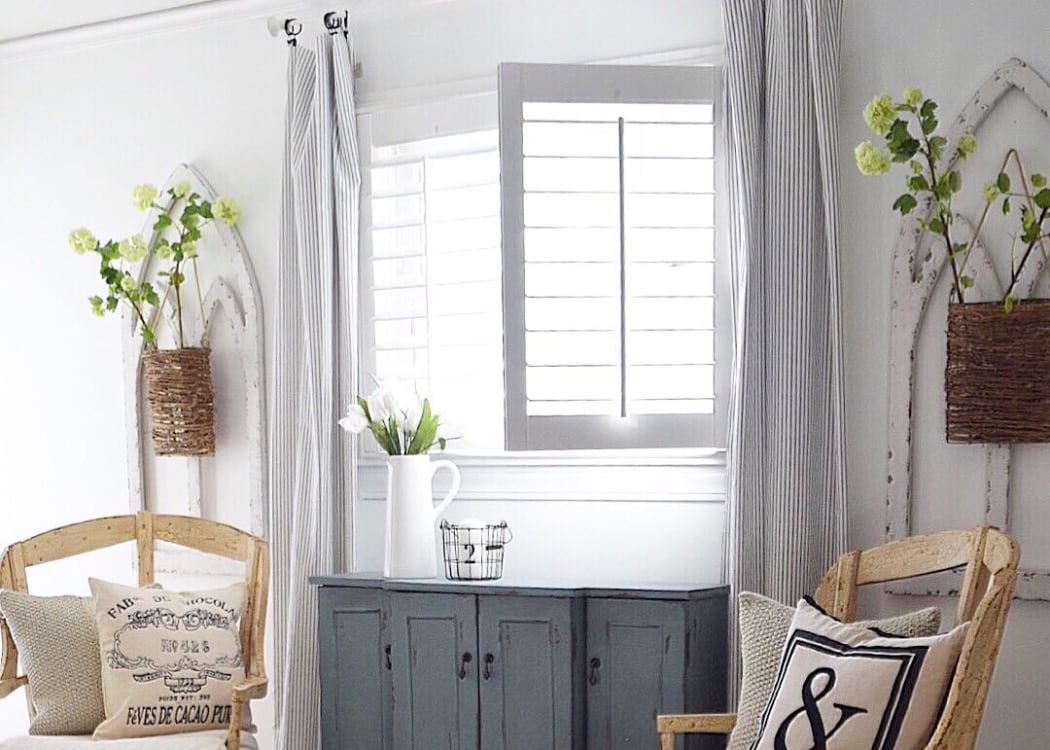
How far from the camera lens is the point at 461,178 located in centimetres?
367

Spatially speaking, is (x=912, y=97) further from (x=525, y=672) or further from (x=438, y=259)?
(x=525, y=672)

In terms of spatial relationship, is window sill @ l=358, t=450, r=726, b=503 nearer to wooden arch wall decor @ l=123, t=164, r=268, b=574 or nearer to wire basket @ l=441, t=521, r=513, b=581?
wire basket @ l=441, t=521, r=513, b=581

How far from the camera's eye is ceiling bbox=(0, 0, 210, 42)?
13.3 feet

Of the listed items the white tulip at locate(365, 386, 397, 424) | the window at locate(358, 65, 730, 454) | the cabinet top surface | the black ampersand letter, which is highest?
the window at locate(358, 65, 730, 454)

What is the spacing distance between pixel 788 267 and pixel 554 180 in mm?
620

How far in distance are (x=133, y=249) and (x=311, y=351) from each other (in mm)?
722

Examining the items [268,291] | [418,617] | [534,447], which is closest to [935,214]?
[534,447]

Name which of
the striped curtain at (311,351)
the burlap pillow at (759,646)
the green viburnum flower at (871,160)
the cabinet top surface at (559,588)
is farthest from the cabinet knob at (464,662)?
the green viburnum flower at (871,160)

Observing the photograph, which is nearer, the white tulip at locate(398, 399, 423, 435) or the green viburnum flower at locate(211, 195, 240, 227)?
the white tulip at locate(398, 399, 423, 435)

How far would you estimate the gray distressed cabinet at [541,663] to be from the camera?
3.04 m

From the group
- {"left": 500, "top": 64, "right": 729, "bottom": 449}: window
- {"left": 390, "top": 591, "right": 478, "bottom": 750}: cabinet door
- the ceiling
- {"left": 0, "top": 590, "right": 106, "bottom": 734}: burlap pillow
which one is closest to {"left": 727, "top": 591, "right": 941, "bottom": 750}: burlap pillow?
{"left": 500, "top": 64, "right": 729, "bottom": 449}: window

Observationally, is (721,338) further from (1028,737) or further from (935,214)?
(1028,737)

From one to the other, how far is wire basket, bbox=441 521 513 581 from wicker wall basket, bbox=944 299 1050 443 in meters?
1.18

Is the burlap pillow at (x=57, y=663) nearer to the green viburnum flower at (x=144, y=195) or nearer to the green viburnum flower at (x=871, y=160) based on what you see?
the green viburnum flower at (x=144, y=195)
